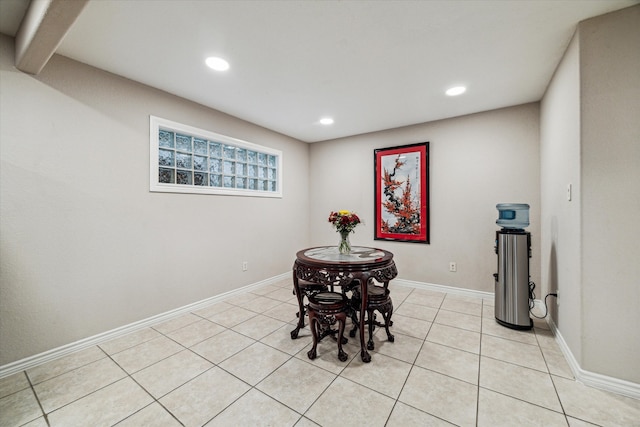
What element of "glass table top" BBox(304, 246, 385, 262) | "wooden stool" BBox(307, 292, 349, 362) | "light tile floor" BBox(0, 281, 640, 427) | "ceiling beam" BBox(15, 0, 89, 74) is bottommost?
"light tile floor" BBox(0, 281, 640, 427)

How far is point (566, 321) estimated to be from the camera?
6.56ft

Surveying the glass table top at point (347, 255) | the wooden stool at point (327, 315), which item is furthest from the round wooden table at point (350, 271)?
the wooden stool at point (327, 315)

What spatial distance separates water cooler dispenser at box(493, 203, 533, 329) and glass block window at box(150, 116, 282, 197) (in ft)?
10.4

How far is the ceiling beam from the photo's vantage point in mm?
1355

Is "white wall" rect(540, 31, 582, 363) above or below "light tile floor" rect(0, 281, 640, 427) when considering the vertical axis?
above

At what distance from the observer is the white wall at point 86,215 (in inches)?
74.2

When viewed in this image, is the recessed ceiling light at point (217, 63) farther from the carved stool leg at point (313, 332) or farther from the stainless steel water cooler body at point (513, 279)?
the stainless steel water cooler body at point (513, 279)

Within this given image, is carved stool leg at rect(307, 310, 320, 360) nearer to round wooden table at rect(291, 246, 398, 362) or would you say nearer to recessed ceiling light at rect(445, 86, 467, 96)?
round wooden table at rect(291, 246, 398, 362)

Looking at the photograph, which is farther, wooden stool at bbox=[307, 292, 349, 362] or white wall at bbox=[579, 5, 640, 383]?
wooden stool at bbox=[307, 292, 349, 362]

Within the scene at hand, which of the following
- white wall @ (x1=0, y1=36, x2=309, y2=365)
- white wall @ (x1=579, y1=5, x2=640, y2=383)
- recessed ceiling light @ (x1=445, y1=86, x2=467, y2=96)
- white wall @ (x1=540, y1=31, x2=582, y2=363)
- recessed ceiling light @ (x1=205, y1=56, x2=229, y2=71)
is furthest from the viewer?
recessed ceiling light @ (x1=445, y1=86, x2=467, y2=96)

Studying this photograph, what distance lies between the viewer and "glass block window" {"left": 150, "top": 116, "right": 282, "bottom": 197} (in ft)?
9.01

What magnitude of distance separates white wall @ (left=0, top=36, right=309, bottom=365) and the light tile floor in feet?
1.11

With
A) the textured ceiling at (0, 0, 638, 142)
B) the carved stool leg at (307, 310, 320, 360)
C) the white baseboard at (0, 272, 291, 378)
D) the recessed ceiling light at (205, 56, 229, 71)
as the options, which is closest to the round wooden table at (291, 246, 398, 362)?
the carved stool leg at (307, 310, 320, 360)

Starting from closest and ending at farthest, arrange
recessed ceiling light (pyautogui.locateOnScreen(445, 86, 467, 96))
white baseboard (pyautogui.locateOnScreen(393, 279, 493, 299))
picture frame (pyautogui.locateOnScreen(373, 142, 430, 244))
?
recessed ceiling light (pyautogui.locateOnScreen(445, 86, 467, 96))
white baseboard (pyautogui.locateOnScreen(393, 279, 493, 299))
picture frame (pyautogui.locateOnScreen(373, 142, 430, 244))
